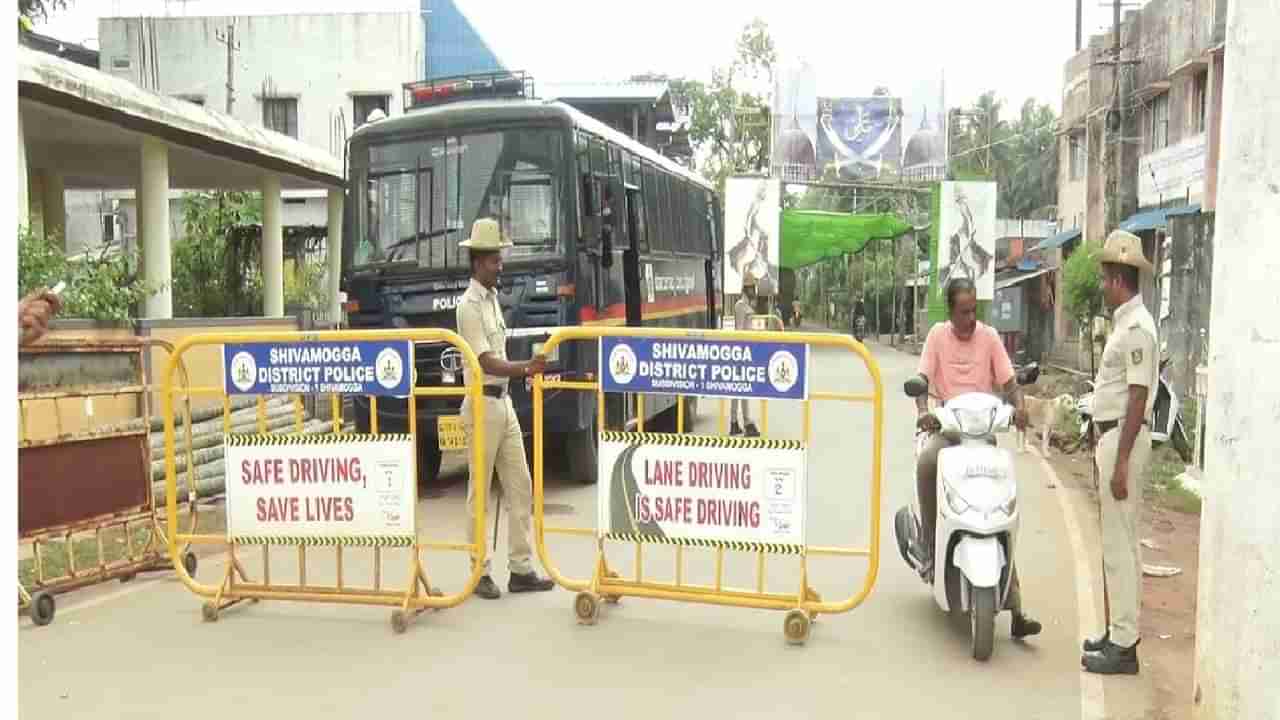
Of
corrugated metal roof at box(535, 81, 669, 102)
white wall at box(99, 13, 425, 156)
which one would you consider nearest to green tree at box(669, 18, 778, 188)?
corrugated metal roof at box(535, 81, 669, 102)

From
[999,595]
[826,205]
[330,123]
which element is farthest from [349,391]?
[826,205]

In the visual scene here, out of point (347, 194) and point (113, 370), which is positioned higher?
point (347, 194)

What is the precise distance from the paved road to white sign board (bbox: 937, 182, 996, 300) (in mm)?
18663

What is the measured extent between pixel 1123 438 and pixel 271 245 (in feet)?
52.0

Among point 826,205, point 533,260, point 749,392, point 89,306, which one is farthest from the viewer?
point 826,205

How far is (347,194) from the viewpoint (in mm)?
10789

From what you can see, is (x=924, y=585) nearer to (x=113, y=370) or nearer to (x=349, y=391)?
(x=349, y=391)

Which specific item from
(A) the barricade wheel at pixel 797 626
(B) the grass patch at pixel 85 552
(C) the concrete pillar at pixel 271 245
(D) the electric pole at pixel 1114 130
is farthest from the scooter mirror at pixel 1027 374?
(D) the electric pole at pixel 1114 130

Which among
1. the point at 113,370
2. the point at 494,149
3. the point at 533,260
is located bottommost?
the point at 113,370

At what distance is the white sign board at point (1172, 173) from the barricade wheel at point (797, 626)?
46.8ft

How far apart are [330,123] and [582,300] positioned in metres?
23.8

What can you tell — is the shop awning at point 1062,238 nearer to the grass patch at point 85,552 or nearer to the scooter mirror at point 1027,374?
the scooter mirror at point 1027,374

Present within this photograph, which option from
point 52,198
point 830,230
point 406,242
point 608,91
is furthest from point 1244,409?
point 608,91

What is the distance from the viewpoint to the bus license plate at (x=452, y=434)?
25.6ft
